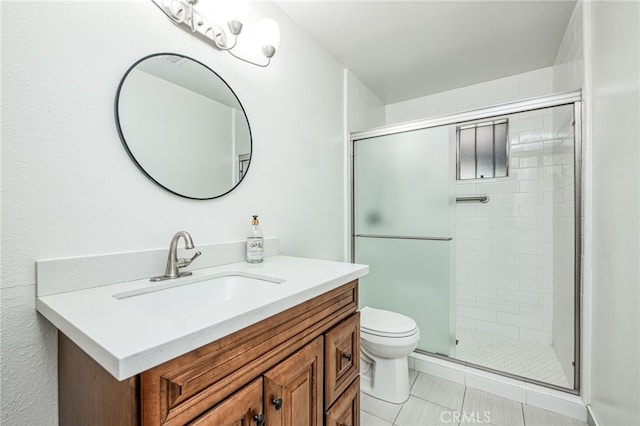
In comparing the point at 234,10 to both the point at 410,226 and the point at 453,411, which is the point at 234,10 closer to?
the point at 410,226

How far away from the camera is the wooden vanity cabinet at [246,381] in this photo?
539 millimetres

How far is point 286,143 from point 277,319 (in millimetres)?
1163

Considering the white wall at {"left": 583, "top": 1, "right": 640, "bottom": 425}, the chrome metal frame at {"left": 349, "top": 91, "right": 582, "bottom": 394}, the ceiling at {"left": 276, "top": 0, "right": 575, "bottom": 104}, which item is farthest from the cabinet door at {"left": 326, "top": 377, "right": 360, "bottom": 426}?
A: the ceiling at {"left": 276, "top": 0, "right": 575, "bottom": 104}

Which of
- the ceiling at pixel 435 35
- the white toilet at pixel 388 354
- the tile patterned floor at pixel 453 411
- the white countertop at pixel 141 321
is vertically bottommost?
the tile patterned floor at pixel 453 411

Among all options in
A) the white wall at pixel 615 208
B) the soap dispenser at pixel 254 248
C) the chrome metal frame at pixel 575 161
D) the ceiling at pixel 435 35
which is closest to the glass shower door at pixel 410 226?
the chrome metal frame at pixel 575 161

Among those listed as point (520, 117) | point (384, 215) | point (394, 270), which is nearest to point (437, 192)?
point (384, 215)

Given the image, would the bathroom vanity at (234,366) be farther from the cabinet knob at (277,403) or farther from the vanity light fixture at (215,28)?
the vanity light fixture at (215,28)

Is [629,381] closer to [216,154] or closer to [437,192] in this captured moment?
[437,192]

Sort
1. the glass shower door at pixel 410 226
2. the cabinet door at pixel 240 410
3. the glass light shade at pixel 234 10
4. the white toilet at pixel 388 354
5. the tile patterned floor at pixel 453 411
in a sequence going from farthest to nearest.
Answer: the glass shower door at pixel 410 226 → the white toilet at pixel 388 354 → the tile patterned floor at pixel 453 411 → the glass light shade at pixel 234 10 → the cabinet door at pixel 240 410

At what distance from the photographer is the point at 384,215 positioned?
7.27 feet

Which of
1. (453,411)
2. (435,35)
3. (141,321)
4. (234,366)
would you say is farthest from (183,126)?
(453,411)

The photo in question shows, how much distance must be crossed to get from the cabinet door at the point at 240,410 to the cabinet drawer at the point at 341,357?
317mm

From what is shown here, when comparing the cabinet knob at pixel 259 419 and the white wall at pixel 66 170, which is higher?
the white wall at pixel 66 170

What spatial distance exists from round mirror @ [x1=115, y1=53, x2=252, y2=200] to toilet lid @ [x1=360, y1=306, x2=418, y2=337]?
1.12 metres
